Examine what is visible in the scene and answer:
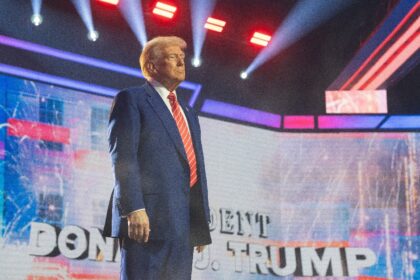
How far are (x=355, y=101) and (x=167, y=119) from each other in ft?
15.4

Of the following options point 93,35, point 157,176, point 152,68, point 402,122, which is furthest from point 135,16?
point 157,176

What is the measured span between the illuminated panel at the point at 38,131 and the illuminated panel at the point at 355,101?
2.74 m

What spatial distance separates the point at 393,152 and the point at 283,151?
101cm

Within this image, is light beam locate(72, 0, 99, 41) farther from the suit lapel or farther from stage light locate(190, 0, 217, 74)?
Answer: the suit lapel

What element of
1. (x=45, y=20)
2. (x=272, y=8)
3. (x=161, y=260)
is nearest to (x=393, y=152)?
(x=272, y=8)

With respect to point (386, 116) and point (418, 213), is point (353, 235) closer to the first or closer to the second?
point (418, 213)

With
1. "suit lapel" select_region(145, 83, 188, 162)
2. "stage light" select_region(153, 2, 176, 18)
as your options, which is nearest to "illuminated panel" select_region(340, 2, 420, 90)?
"stage light" select_region(153, 2, 176, 18)

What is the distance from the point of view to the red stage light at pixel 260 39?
239 inches

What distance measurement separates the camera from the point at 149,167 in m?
2.36

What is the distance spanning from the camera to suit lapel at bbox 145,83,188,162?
94.3 inches

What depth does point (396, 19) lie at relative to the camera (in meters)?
5.85

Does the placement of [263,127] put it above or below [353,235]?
above

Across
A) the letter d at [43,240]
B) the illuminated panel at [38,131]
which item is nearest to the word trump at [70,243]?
the letter d at [43,240]

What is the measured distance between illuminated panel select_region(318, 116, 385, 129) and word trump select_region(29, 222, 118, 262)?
98.0 inches
